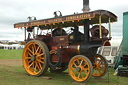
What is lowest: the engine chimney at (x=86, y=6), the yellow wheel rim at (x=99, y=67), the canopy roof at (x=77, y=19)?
the yellow wheel rim at (x=99, y=67)

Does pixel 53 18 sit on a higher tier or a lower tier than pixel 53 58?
higher

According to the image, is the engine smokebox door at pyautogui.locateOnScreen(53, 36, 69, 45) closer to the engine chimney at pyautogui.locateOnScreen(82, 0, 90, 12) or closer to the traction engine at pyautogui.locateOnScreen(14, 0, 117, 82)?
the traction engine at pyautogui.locateOnScreen(14, 0, 117, 82)

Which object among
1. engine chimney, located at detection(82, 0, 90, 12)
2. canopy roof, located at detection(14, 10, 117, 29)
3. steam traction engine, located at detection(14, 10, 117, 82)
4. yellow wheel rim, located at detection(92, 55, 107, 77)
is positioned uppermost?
engine chimney, located at detection(82, 0, 90, 12)

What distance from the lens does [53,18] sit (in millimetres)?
7320

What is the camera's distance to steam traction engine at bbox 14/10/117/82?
6492 millimetres

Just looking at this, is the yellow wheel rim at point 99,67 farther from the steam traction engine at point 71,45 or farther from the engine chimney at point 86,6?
the engine chimney at point 86,6

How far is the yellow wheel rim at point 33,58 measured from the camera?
302 inches

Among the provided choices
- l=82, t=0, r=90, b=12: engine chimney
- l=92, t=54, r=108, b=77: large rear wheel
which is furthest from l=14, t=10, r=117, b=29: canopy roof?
l=92, t=54, r=108, b=77: large rear wheel

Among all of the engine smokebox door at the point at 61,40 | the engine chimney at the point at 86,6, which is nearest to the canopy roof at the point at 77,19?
the engine chimney at the point at 86,6

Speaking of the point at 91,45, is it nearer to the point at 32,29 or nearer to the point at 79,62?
the point at 79,62

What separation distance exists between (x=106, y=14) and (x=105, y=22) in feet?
4.27

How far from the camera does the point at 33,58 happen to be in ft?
25.4

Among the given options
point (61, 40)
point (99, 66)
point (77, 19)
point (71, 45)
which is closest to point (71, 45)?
point (71, 45)

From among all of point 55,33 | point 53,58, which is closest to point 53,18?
point 55,33
